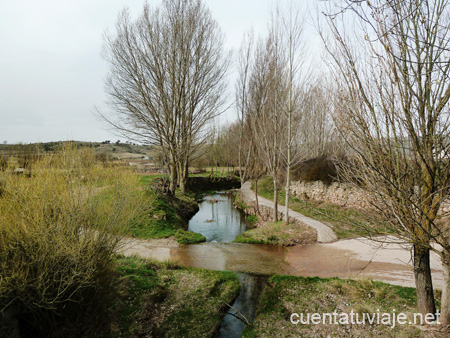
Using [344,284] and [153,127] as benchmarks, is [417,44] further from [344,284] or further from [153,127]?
[153,127]

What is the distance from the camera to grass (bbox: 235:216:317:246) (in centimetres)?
990

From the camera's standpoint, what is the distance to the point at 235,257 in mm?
8648

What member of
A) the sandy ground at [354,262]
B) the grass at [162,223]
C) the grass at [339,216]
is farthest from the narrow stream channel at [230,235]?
the grass at [339,216]

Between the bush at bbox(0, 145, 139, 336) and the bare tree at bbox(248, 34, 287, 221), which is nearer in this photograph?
the bush at bbox(0, 145, 139, 336)

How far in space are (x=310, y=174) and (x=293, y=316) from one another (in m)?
11.7

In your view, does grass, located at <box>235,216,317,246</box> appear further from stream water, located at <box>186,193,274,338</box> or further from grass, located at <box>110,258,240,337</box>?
grass, located at <box>110,258,240,337</box>

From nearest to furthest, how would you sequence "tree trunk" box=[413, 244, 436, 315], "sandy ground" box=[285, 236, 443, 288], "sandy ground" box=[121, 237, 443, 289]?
"tree trunk" box=[413, 244, 436, 315], "sandy ground" box=[285, 236, 443, 288], "sandy ground" box=[121, 237, 443, 289]

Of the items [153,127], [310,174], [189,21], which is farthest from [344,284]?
[189,21]

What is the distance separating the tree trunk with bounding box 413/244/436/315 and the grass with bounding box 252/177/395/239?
480mm

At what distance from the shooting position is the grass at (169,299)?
4934 mm

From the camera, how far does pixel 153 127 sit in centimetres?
1600

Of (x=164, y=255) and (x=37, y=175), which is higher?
(x=37, y=175)

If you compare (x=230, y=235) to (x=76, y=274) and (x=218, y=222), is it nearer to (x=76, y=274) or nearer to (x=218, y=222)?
(x=218, y=222)

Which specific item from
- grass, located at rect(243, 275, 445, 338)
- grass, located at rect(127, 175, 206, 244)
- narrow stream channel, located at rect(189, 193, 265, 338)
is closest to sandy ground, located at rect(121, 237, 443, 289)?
grass, located at rect(127, 175, 206, 244)
